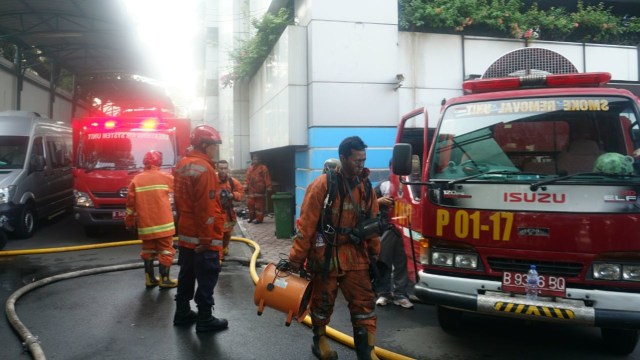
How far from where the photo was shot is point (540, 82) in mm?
4680

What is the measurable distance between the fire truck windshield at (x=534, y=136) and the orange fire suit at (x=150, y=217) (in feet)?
11.6

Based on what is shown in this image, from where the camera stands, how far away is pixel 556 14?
1045 centimetres

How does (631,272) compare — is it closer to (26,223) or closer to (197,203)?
(197,203)

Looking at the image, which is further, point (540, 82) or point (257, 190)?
point (257, 190)

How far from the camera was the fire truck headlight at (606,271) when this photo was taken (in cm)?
351

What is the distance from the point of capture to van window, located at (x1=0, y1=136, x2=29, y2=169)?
9.94 m

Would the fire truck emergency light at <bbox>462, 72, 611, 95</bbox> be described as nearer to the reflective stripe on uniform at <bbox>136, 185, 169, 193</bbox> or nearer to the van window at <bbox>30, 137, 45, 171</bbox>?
the reflective stripe on uniform at <bbox>136, 185, 169, 193</bbox>

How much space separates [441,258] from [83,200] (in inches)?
305

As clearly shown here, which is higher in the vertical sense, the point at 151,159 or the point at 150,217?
the point at 151,159

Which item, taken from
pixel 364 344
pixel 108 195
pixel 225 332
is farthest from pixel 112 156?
pixel 364 344

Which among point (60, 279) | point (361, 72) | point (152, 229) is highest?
point (361, 72)

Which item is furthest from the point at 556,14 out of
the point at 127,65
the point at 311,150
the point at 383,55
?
the point at 127,65

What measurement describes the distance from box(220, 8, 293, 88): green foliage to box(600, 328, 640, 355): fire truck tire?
29.0ft

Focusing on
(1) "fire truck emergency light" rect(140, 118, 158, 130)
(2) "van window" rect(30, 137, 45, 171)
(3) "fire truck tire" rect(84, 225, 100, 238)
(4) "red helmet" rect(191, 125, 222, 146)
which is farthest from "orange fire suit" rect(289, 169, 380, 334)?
(2) "van window" rect(30, 137, 45, 171)
